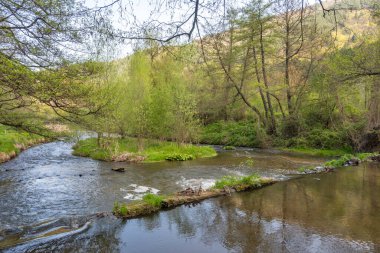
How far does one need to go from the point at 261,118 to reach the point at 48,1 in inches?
1033

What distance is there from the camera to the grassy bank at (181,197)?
29.9ft

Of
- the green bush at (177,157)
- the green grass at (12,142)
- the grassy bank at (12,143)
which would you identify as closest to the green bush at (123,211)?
the green bush at (177,157)

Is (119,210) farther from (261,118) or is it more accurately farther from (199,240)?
(261,118)

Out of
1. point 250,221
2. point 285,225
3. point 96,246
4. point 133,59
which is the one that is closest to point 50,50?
point 96,246

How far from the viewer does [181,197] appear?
10508 millimetres

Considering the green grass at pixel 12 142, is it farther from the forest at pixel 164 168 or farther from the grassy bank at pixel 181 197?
the grassy bank at pixel 181 197

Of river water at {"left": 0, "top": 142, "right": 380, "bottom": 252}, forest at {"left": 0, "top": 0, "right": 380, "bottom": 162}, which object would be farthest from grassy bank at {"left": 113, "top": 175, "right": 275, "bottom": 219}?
forest at {"left": 0, "top": 0, "right": 380, "bottom": 162}

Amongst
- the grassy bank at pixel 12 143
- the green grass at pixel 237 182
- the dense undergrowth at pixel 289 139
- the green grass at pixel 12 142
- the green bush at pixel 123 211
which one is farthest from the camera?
the dense undergrowth at pixel 289 139

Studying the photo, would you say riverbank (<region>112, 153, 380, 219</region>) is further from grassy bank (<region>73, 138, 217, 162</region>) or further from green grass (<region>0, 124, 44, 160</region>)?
green grass (<region>0, 124, 44, 160</region>)

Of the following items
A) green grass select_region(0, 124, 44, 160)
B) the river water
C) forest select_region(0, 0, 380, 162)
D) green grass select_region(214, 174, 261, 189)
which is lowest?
the river water

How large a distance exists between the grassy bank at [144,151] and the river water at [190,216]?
4907mm

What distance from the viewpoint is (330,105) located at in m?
26.4

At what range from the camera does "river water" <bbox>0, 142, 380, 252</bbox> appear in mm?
6961

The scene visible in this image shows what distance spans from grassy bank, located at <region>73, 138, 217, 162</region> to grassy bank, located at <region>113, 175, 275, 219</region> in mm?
8565
